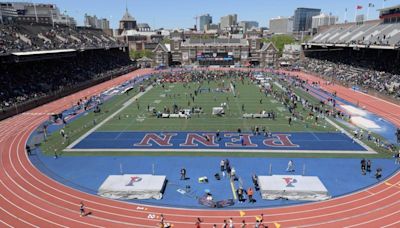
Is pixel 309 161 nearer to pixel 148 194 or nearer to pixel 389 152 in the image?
pixel 389 152

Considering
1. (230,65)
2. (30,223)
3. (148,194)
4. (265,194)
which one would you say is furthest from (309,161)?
(230,65)


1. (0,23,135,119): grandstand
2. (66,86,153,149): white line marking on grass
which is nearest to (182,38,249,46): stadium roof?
(0,23,135,119): grandstand

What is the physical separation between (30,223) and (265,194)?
14.1 metres

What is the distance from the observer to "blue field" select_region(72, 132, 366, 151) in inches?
1182

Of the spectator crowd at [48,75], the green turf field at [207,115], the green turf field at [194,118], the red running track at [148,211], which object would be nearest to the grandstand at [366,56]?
the green turf field at [194,118]

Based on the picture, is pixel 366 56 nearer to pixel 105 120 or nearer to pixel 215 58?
pixel 215 58

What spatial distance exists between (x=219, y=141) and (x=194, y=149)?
3337mm

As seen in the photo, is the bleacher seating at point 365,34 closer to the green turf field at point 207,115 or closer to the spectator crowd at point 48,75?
the green turf field at point 207,115

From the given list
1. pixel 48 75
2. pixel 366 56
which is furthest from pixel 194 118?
pixel 366 56

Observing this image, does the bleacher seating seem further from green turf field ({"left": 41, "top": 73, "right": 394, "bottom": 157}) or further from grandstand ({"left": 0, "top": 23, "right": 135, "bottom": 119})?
grandstand ({"left": 0, "top": 23, "right": 135, "bottom": 119})

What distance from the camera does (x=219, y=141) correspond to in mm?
31672

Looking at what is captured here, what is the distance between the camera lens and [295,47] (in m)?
126

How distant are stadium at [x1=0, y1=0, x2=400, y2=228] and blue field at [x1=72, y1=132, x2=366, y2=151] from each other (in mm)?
192

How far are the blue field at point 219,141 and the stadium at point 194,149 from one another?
0.19 m
